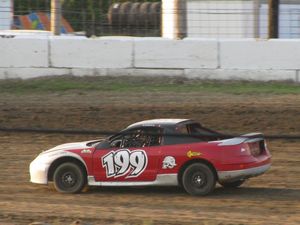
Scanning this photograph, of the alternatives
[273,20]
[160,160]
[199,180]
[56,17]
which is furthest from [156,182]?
[56,17]

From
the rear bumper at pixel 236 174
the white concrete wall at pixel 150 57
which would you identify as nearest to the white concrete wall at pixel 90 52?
the white concrete wall at pixel 150 57

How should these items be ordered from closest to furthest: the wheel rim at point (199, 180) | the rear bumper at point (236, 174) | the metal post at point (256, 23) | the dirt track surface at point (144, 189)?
the dirt track surface at point (144, 189), the rear bumper at point (236, 174), the wheel rim at point (199, 180), the metal post at point (256, 23)

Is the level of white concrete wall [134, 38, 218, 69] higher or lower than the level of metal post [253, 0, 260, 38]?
lower

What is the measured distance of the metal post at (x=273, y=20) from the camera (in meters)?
20.0

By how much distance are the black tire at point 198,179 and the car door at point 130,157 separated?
432mm

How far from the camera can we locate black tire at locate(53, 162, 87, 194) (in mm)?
11023

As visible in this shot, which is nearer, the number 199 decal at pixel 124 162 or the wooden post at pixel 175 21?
the number 199 decal at pixel 124 162

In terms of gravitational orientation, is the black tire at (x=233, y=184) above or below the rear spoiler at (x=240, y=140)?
below

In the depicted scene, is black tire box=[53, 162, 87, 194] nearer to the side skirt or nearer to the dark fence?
the side skirt

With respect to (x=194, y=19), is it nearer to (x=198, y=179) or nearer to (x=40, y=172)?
(x=40, y=172)

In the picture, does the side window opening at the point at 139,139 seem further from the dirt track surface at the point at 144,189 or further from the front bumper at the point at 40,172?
the front bumper at the point at 40,172

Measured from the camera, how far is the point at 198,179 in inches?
416

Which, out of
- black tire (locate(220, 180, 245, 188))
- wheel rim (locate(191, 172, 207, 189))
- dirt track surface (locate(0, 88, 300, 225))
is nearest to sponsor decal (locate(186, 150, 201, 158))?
wheel rim (locate(191, 172, 207, 189))

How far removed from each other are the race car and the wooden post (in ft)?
29.6
